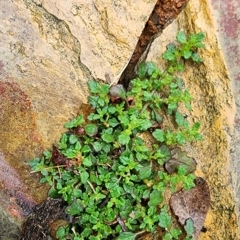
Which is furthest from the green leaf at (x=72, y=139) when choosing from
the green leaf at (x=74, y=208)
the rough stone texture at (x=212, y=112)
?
the rough stone texture at (x=212, y=112)

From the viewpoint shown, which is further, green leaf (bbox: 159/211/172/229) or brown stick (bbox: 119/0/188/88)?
brown stick (bbox: 119/0/188/88)

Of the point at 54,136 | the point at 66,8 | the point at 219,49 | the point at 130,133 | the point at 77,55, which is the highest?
the point at 219,49

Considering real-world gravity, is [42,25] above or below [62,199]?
above

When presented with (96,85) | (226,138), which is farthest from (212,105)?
(96,85)

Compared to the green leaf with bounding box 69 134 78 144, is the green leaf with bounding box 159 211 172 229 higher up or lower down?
lower down

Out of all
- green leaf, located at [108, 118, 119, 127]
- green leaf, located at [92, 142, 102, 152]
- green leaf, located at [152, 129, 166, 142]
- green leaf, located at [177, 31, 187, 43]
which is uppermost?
green leaf, located at [177, 31, 187, 43]

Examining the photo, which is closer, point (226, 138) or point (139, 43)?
point (226, 138)

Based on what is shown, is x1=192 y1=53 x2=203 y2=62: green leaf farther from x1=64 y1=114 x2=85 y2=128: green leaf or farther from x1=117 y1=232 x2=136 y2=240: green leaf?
x1=117 y1=232 x2=136 y2=240: green leaf

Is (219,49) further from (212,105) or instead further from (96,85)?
(96,85)

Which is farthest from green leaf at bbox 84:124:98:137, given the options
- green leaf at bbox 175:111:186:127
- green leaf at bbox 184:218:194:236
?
green leaf at bbox 184:218:194:236
